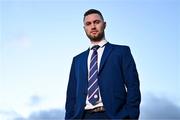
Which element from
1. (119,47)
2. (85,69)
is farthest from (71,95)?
(119,47)

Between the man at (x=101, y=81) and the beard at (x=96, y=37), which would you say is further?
the beard at (x=96, y=37)

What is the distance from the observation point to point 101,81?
520cm

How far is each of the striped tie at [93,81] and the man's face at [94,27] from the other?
14 centimetres

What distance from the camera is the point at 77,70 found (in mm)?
5637

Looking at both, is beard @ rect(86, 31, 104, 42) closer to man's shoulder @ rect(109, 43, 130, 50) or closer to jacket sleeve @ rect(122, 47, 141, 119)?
man's shoulder @ rect(109, 43, 130, 50)

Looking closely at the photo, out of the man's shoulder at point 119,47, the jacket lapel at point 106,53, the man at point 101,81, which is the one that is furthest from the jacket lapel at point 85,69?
the man's shoulder at point 119,47

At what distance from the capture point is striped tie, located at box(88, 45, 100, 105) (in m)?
5.11

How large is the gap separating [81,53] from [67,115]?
2.88 ft

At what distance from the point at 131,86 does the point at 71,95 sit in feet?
2.99

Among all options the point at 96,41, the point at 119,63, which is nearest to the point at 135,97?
the point at 119,63

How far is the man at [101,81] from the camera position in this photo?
507 cm

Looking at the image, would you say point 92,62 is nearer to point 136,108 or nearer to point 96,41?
point 96,41

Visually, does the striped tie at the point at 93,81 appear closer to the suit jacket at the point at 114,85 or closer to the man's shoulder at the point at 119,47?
the suit jacket at the point at 114,85

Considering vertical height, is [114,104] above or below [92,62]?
below
